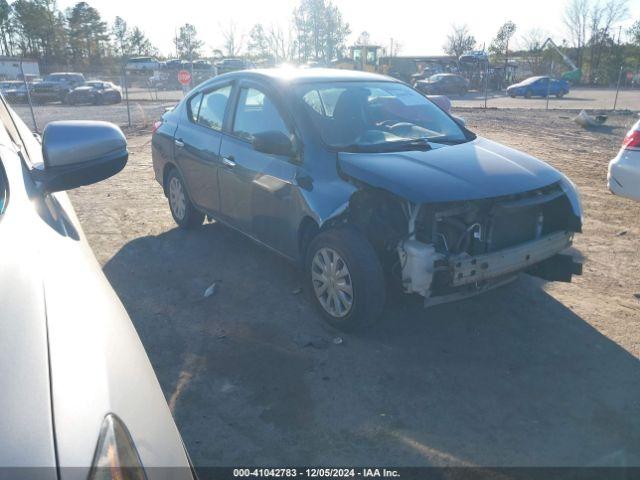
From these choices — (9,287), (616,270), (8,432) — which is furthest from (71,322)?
(616,270)

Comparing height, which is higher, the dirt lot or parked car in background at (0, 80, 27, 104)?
parked car in background at (0, 80, 27, 104)

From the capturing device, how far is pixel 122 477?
3.83 feet

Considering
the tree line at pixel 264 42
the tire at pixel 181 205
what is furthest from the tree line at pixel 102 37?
the tire at pixel 181 205

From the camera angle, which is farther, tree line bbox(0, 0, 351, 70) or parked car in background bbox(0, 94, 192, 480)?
tree line bbox(0, 0, 351, 70)

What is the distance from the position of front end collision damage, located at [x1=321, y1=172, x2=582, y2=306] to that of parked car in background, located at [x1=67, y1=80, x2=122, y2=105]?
1067 inches

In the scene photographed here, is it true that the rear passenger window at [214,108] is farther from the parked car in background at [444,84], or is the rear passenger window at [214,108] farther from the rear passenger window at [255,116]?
the parked car in background at [444,84]

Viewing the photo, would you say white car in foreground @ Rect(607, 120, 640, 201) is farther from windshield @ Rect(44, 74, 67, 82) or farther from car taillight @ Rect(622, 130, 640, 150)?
windshield @ Rect(44, 74, 67, 82)

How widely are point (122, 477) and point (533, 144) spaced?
1246 cm

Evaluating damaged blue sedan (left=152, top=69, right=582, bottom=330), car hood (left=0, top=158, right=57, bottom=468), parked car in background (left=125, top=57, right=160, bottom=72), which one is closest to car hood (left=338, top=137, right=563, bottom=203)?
damaged blue sedan (left=152, top=69, right=582, bottom=330)

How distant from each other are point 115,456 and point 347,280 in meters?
2.64

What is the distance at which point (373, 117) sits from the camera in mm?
4562

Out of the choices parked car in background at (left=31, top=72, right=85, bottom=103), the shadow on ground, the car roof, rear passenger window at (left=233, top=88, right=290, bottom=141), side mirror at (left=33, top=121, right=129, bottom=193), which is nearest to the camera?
side mirror at (left=33, top=121, right=129, bottom=193)

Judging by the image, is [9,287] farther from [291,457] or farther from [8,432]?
[291,457]

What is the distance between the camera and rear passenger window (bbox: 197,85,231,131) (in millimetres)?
5082
